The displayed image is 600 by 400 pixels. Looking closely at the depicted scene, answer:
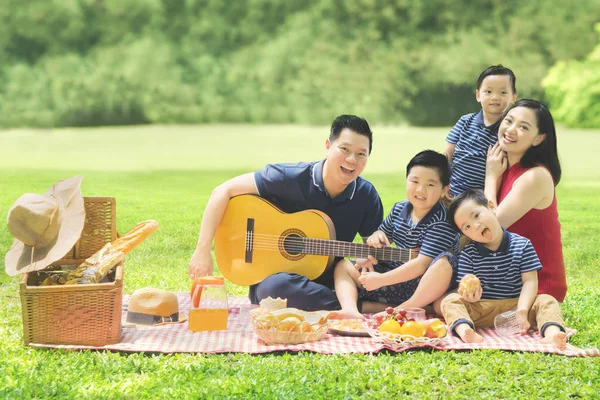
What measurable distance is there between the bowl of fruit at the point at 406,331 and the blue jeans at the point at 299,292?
0.39m

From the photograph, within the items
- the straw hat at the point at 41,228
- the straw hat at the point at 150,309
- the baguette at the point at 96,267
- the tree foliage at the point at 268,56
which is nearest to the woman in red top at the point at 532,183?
the straw hat at the point at 150,309

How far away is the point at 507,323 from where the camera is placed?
3236mm

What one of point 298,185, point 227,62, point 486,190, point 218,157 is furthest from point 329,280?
point 227,62

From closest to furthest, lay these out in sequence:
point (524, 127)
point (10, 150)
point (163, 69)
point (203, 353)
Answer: point (203, 353) < point (524, 127) < point (10, 150) < point (163, 69)

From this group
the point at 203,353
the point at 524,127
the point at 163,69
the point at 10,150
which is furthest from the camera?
the point at 163,69

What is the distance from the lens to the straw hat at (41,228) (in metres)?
3.00

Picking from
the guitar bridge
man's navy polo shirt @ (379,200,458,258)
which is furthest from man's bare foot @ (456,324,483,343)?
the guitar bridge

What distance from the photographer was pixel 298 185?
3.62m

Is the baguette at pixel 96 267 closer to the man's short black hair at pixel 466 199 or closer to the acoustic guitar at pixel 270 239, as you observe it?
the acoustic guitar at pixel 270 239

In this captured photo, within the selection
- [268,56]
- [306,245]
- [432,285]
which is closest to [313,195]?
[306,245]

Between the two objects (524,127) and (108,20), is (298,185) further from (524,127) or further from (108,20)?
(108,20)

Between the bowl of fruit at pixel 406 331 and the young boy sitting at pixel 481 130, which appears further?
the young boy sitting at pixel 481 130

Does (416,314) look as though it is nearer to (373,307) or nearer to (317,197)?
(373,307)

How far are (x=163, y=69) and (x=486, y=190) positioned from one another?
10.6m
